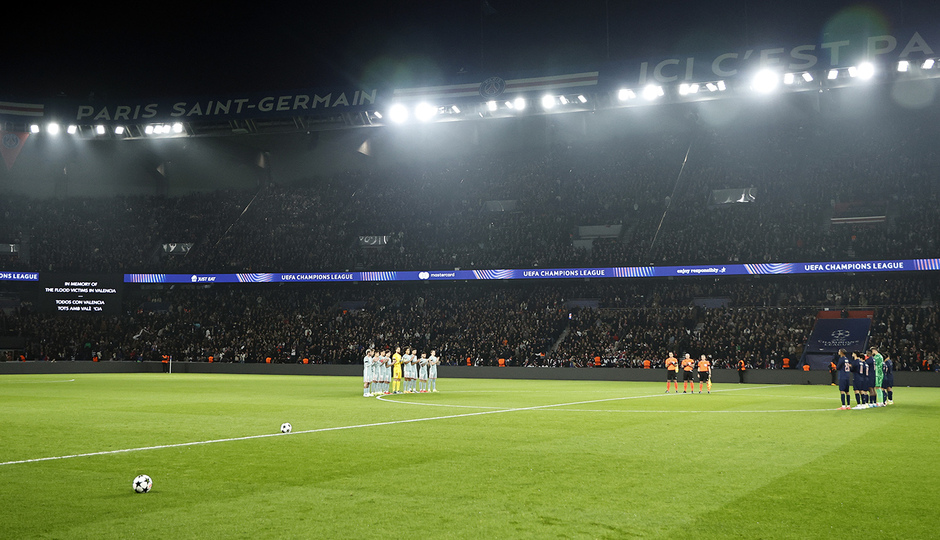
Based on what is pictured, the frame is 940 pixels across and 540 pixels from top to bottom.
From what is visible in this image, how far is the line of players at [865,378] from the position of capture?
2160cm

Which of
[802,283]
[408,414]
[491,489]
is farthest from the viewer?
Result: [802,283]

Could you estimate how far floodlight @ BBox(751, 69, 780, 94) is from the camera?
44.3m

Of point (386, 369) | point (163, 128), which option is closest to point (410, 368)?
point (386, 369)

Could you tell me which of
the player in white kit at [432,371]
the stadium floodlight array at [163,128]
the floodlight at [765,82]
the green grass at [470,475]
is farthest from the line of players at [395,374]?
the stadium floodlight array at [163,128]

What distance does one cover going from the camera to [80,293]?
54531 mm

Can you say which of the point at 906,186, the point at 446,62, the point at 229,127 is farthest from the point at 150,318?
the point at 906,186

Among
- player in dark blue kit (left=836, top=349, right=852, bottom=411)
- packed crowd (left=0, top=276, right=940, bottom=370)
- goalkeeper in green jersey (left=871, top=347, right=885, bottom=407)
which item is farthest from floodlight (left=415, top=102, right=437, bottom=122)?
player in dark blue kit (left=836, top=349, right=852, bottom=411)

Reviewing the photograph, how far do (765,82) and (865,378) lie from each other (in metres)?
27.4

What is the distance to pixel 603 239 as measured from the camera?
5684cm

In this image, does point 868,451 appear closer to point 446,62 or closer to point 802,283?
point 802,283

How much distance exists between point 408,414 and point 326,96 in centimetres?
3745

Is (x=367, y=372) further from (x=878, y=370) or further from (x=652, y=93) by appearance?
(x=652, y=93)

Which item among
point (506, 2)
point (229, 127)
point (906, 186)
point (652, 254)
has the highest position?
point (506, 2)

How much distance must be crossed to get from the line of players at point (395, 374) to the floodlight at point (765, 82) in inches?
1027
